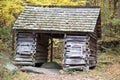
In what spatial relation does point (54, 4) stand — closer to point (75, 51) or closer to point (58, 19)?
point (58, 19)

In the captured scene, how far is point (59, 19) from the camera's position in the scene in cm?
2164

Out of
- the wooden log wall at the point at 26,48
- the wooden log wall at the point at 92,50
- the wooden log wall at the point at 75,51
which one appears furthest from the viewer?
the wooden log wall at the point at 92,50

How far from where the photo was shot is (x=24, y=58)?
21672 mm

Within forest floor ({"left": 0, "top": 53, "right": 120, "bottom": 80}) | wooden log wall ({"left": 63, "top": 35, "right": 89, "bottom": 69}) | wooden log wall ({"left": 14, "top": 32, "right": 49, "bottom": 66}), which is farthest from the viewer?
wooden log wall ({"left": 14, "top": 32, "right": 49, "bottom": 66})

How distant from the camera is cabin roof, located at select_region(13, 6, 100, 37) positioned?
20703 millimetres

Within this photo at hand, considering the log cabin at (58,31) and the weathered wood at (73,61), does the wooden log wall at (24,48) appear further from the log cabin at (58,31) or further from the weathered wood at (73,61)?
the weathered wood at (73,61)

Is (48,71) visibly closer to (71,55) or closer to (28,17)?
(71,55)

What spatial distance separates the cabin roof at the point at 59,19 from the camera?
2070 centimetres

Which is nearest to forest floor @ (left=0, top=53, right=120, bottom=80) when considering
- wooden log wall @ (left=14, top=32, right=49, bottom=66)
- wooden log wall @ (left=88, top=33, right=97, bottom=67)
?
wooden log wall @ (left=88, top=33, right=97, bottom=67)

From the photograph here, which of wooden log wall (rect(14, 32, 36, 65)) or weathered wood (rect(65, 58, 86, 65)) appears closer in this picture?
weathered wood (rect(65, 58, 86, 65))

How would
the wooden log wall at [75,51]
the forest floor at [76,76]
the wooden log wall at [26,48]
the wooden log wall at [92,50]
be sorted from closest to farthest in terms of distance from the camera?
1. the forest floor at [76,76]
2. the wooden log wall at [75,51]
3. the wooden log wall at [26,48]
4. the wooden log wall at [92,50]

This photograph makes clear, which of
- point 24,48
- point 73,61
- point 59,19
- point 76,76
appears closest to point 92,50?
point 73,61

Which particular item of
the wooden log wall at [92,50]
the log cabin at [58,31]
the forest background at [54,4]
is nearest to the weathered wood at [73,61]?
the log cabin at [58,31]

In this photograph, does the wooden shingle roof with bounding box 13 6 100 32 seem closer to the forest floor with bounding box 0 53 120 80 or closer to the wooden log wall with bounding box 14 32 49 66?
the wooden log wall with bounding box 14 32 49 66
